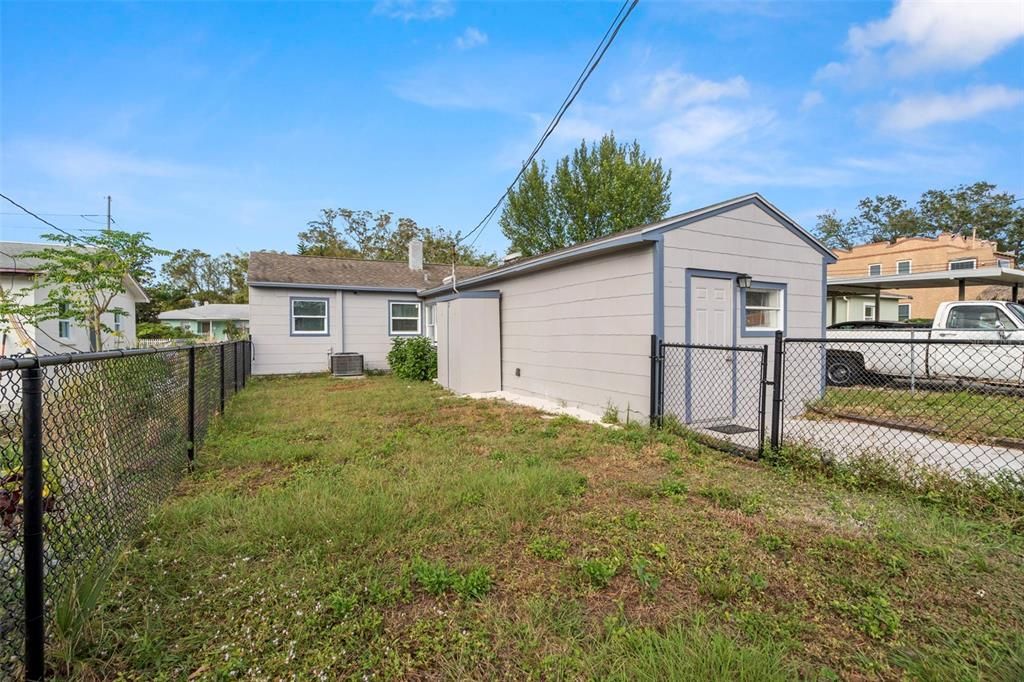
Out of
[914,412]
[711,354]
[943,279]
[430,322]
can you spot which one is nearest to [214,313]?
[430,322]

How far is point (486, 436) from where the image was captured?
5.38 m

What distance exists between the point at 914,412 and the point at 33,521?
8580mm

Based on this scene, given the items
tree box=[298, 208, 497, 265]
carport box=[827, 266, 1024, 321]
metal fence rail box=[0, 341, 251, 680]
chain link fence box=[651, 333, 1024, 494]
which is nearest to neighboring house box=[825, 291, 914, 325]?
carport box=[827, 266, 1024, 321]

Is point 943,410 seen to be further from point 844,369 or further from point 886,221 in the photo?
point 886,221

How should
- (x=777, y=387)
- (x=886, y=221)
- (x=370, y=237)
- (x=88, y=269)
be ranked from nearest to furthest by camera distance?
1. (x=777, y=387)
2. (x=88, y=269)
3. (x=370, y=237)
4. (x=886, y=221)

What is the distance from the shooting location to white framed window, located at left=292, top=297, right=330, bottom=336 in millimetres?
12781

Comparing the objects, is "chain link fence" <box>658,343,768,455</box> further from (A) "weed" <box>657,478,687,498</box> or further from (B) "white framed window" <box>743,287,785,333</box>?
(A) "weed" <box>657,478,687,498</box>

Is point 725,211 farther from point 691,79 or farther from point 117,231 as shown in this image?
point 117,231

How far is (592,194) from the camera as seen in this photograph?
22.4 m

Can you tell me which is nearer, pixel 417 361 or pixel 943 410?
pixel 943 410

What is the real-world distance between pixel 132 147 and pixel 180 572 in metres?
13.4

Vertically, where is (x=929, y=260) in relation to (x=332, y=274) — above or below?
above

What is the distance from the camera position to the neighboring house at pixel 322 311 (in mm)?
12406

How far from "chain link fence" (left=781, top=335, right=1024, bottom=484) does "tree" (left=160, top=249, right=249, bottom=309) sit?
44490mm
